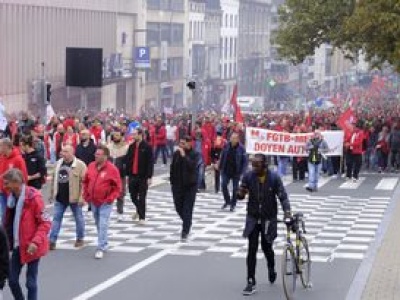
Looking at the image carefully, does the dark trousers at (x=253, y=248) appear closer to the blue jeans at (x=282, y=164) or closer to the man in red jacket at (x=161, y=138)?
the blue jeans at (x=282, y=164)

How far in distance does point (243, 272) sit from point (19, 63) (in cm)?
4258

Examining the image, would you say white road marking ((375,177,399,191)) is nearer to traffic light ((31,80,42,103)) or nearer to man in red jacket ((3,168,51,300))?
man in red jacket ((3,168,51,300))

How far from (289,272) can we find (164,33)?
7855cm

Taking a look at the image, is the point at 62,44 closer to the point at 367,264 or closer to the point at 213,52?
the point at 213,52

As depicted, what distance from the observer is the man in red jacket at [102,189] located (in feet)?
55.1

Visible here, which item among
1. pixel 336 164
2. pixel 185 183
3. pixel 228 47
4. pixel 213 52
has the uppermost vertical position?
pixel 228 47

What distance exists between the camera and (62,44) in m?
64.1

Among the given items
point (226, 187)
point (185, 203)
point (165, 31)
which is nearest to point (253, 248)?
point (185, 203)

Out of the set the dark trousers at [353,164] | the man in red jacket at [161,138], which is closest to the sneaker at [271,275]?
the dark trousers at [353,164]

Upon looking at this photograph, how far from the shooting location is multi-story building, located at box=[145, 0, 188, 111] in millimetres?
87125

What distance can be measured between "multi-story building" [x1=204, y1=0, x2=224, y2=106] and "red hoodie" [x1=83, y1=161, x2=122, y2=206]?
8640 centimetres

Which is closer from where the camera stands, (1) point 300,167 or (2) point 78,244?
(2) point 78,244

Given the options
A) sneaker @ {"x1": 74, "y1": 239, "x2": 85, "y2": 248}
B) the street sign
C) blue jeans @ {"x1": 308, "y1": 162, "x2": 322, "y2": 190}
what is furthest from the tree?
the street sign

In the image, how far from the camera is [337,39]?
141 feet
